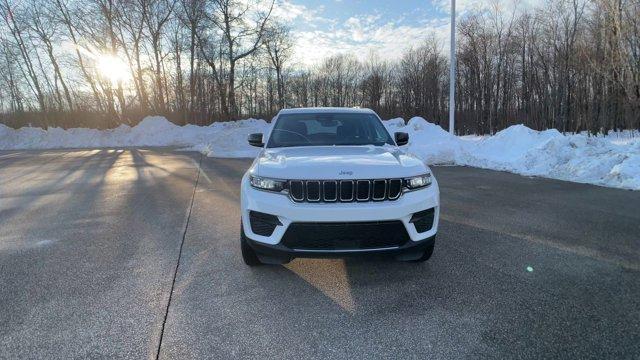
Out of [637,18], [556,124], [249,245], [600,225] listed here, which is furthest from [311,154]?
[556,124]

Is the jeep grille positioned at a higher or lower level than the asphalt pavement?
higher

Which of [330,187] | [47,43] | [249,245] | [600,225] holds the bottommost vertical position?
[600,225]

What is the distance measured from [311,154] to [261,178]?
27.5 inches

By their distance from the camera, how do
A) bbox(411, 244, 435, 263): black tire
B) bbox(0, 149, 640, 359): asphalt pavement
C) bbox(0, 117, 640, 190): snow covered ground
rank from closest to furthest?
1. bbox(0, 149, 640, 359): asphalt pavement
2. bbox(411, 244, 435, 263): black tire
3. bbox(0, 117, 640, 190): snow covered ground

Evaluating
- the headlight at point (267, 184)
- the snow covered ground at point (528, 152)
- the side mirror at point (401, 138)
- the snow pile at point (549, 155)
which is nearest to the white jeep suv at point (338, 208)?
the headlight at point (267, 184)

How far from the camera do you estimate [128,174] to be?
11.9m

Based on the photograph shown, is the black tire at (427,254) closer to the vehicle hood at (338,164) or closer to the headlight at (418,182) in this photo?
the headlight at (418,182)

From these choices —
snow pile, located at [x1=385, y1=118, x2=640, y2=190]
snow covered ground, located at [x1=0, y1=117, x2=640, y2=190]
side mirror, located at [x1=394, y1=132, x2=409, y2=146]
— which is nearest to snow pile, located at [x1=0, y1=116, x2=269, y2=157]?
snow covered ground, located at [x1=0, y1=117, x2=640, y2=190]

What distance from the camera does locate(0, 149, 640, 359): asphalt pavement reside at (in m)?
2.74

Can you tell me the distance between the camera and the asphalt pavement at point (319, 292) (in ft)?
8.98

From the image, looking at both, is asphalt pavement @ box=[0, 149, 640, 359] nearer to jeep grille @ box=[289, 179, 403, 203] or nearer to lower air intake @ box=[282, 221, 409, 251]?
lower air intake @ box=[282, 221, 409, 251]

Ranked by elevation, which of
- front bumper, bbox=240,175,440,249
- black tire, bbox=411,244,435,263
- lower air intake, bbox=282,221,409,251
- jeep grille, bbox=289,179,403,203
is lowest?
black tire, bbox=411,244,435,263

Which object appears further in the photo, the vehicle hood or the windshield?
the windshield

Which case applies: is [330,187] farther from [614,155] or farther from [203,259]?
[614,155]
